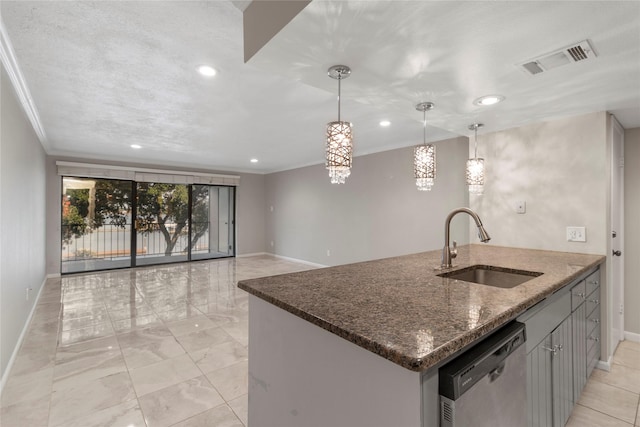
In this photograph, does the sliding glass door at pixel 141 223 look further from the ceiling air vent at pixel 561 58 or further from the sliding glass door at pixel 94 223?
the ceiling air vent at pixel 561 58

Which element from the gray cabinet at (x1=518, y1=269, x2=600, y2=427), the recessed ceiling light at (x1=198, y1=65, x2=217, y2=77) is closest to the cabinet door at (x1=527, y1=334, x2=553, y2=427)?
the gray cabinet at (x1=518, y1=269, x2=600, y2=427)

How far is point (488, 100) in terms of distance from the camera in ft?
7.25

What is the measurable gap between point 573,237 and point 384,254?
3050 millimetres

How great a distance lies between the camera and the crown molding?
198cm

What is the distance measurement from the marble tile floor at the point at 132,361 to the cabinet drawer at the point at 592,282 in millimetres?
2510

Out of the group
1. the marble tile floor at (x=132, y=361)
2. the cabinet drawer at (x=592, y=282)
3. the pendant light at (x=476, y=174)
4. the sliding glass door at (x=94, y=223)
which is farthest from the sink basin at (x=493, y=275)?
the sliding glass door at (x=94, y=223)

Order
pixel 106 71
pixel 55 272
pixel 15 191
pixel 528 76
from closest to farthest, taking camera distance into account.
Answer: pixel 528 76, pixel 106 71, pixel 15 191, pixel 55 272

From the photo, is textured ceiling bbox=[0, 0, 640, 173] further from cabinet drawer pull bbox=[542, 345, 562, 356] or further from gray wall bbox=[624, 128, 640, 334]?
cabinet drawer pull bbox=[542, 345, 562, 356]

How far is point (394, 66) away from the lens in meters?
1.68

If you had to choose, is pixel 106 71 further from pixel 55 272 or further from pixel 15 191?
pixel 55 272

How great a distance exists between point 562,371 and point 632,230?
2.30m

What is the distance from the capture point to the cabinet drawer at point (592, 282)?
214 centimetres

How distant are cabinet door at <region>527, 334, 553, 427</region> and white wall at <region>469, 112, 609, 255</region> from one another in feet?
5.08

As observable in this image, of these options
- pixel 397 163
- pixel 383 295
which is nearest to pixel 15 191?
pixel 383 295
